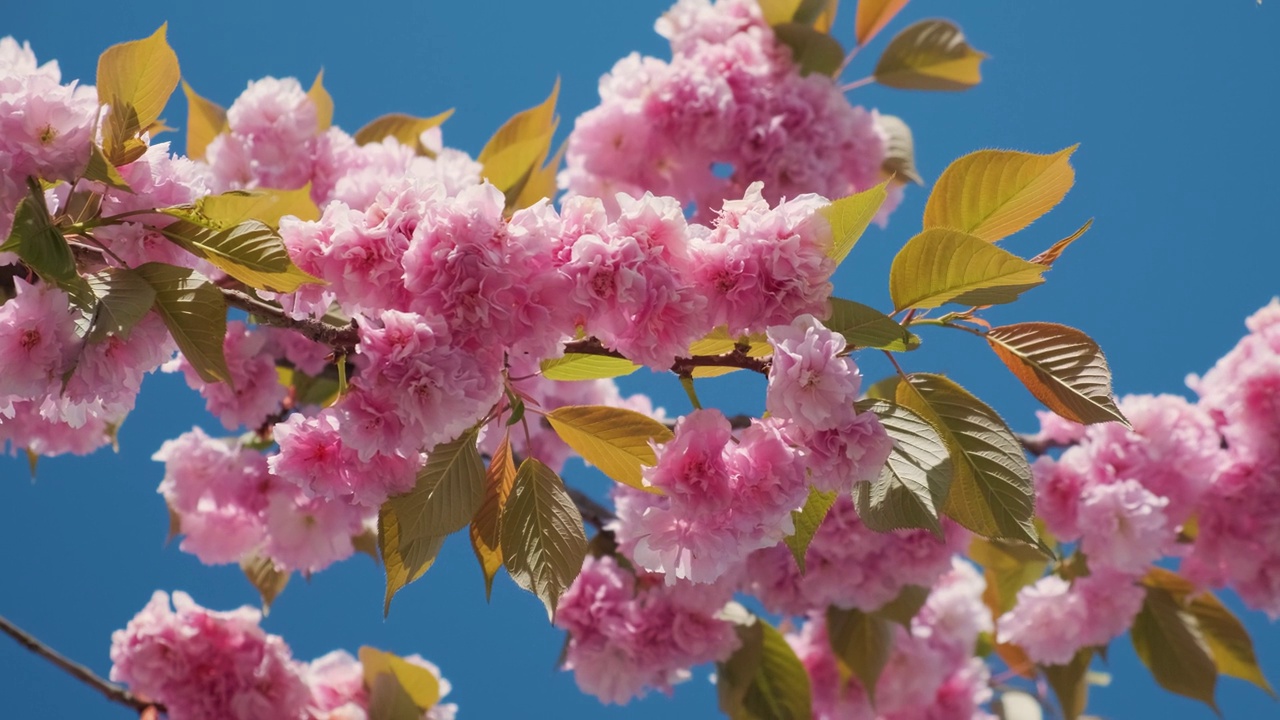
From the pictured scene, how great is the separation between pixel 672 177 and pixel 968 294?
819 mm

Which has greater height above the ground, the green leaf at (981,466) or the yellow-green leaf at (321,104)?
the yellow-green leaf at (321,104)

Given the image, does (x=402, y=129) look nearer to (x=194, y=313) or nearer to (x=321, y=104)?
(x=321, y=104)

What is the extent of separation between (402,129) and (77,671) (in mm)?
624

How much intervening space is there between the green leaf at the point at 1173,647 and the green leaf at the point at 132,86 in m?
1.15

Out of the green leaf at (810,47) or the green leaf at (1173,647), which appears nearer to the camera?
the green leaf at (1173,647)

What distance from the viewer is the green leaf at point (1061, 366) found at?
59 cm

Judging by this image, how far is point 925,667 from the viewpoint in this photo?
4.56ft

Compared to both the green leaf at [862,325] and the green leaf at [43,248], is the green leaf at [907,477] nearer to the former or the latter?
the green leaf at [862,325]

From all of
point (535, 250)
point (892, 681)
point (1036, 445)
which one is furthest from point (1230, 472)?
point (535, 250)

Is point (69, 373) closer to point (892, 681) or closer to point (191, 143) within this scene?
point (191, 143)

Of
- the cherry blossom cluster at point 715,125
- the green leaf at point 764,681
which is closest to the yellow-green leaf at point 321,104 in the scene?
the cherry blossom cluster at point 715,125

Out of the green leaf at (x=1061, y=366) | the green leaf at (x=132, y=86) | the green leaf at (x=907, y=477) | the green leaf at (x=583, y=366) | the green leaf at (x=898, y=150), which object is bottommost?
the green leaf at (x=907, y=477)

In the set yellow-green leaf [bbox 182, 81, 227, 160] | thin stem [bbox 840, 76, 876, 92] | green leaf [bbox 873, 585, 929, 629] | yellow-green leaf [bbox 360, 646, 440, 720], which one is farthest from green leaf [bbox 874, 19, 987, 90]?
yellow-green leaf [bbox 360, 646, 440, 720]

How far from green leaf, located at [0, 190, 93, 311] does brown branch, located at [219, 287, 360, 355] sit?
65mm
